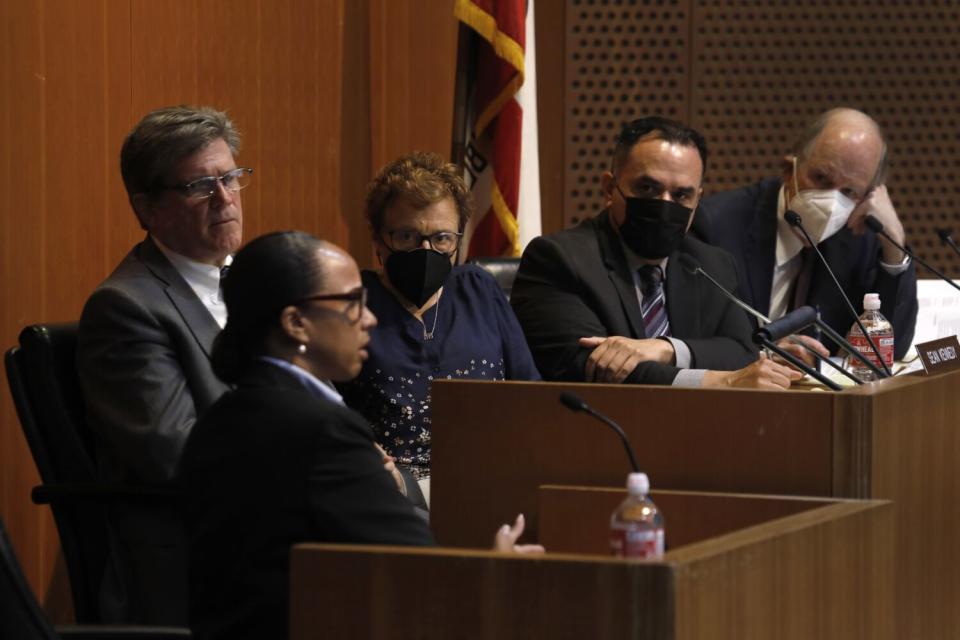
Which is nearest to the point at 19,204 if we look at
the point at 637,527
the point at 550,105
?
the point at 637,527

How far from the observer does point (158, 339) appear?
284 cm

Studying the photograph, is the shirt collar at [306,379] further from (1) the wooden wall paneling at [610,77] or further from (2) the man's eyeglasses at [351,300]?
(1) the wooden wall paneling at [610,77]

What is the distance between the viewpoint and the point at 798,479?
238cm

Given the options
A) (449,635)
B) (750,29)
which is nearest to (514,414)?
(449,635)

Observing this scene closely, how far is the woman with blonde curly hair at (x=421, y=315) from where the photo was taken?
10.5ft

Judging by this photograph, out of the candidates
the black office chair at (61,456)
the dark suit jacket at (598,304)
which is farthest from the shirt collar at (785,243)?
the black office chair at (61,456)

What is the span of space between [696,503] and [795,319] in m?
0.65

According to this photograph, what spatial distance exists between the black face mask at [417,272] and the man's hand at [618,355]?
0.39 metres

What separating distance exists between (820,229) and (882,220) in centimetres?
37

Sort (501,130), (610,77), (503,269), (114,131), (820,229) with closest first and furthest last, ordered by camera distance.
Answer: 1. (114,131)
2. (503,269)
3. (820,229)
4. (501,130)
5. (610,77)

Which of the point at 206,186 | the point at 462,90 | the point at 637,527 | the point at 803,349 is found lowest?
the point at 637,527

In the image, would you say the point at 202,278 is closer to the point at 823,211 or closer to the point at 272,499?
the point at 272,499

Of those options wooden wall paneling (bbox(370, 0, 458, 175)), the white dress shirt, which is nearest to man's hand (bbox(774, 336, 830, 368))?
the white dress shirt

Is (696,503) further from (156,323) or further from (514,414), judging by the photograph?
(156,323)
